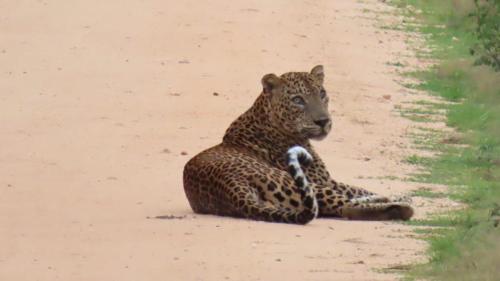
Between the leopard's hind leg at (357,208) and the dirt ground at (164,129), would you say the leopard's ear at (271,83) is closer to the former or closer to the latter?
the leopard's hind leg at (357,208)

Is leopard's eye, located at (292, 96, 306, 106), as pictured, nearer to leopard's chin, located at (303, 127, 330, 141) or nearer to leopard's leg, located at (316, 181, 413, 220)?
leopard's chin, located at (303, 127, 330, 141)

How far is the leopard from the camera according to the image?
12.4 meters

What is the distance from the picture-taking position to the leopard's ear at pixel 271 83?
1342 cm

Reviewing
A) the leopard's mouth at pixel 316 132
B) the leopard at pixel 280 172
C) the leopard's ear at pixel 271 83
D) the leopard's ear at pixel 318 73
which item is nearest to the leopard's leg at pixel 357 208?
the leopard at pixel 280 172

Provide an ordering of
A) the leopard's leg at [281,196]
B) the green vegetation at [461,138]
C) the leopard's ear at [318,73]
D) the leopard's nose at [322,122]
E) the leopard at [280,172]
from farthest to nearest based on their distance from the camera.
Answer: the leopard's ear at [318,73] < the leopard's nose at [322,122] < the leopard at [280,172] < the leopard's leg at [281,196] < the green vegetation at [461,138]

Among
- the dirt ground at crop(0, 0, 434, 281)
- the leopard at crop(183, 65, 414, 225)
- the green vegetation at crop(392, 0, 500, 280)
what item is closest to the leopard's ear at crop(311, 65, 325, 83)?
the leopard at crop(183, 65, 414, 225)

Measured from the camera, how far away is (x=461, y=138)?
715 inches

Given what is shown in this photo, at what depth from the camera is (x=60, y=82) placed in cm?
A: 2016

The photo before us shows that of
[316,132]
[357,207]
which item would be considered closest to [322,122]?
[316,132]

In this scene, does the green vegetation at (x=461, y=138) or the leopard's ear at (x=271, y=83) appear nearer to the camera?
the green vegetation at (x=461, y=138)

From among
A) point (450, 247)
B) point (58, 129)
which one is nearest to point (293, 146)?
point (450, 247)

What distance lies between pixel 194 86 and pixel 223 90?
0.36m

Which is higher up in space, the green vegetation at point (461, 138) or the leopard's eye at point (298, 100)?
the leopard's eye at point (298, 100)

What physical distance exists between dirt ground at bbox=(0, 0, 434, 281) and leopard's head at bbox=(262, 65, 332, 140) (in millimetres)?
958
